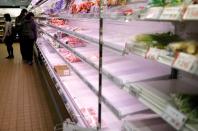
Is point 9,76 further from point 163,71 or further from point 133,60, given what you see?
point 163,71

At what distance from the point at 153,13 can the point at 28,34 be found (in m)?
7.71

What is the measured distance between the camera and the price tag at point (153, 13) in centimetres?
117

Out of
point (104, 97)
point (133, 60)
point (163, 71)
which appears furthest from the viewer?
point (133, 60)

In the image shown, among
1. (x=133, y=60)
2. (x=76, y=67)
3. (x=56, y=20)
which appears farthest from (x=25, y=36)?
(x=133, y=60)

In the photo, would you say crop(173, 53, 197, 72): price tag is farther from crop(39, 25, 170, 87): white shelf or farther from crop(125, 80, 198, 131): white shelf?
crop(39, 25, 170, 87): white shelf

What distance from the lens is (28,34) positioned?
8.46m

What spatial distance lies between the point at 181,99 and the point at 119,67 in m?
1.14

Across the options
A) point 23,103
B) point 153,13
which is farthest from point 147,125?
point 23,103

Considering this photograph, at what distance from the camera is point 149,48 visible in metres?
1.28

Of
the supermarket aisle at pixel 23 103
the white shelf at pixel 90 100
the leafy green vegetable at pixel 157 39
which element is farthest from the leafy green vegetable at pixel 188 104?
the supermarket aisle at pixel 23 103

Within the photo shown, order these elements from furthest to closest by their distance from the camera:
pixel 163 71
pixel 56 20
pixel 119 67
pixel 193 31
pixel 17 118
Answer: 1. pixel 56 20
2. pixel 17 118
3. pixel 119 67
4. pixel 163 71
5. pixel 193 31

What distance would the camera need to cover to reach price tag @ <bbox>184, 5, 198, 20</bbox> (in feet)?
3.02

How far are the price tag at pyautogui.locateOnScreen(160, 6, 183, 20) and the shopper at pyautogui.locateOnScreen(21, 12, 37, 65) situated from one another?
7.69 m

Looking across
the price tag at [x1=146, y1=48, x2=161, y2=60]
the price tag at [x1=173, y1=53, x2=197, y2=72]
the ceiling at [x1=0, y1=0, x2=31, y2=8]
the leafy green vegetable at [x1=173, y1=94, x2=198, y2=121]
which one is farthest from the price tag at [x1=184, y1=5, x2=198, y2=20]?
the ceiling at [x1=0, y1=0, x2=31, y2=8]
